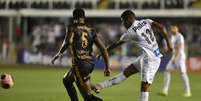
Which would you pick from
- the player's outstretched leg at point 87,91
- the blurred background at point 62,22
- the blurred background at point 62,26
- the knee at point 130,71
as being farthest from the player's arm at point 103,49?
the blurred background at point 62,22

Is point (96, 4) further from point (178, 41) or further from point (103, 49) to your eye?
point (103, 49)

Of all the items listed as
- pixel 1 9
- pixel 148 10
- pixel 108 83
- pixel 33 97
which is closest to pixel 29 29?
pixel 1 9

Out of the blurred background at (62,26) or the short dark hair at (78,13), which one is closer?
the short dark hair at (78,13)

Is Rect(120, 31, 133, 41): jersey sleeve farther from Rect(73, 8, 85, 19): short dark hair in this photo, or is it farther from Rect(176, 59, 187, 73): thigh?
Rect(176, 59, 187, 73): thigh

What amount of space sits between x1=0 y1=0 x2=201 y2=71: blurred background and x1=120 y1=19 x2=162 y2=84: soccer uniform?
25913mm

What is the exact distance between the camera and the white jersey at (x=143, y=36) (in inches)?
590

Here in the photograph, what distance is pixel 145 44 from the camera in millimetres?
15086

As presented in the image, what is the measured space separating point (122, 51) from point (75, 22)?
27.8 m

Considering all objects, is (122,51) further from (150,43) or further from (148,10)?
(150,43)

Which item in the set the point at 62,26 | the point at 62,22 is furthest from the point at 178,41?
the point at 62,22

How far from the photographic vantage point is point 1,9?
48.5m

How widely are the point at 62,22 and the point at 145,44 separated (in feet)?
114

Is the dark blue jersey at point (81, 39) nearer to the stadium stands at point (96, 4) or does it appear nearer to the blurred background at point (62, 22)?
the blurred background at point (62, 22)

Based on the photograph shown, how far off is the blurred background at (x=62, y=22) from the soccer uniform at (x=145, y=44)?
25913 millimetres
